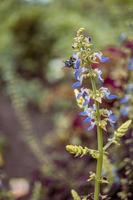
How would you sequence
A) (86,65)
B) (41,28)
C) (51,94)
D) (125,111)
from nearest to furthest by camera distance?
(86,65), (125,111), (51,94), (41,28)

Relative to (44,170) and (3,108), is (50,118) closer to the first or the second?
(3,108)

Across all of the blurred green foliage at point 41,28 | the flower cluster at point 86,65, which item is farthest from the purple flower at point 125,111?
the blurred green foliage at point 41,28

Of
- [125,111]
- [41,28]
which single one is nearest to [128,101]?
[125,111]

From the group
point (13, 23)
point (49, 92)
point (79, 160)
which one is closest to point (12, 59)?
point (13, 23)

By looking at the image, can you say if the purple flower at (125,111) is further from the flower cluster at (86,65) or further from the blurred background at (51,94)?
the flower cluster at (86,65)

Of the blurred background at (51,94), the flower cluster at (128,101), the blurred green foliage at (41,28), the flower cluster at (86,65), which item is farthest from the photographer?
the blurred green foliage at (41,28)

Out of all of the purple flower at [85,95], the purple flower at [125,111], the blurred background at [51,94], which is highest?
the blurred background at [51,94]

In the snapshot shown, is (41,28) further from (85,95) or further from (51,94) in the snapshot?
(85,95)

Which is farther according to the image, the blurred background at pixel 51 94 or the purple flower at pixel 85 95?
the blurred background at pixel 51 94

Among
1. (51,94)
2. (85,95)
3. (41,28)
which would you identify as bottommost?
(85,95)
